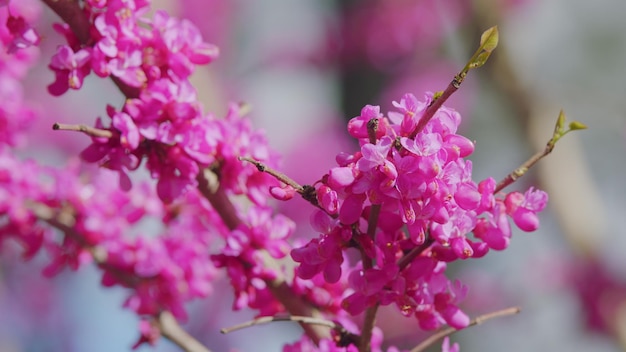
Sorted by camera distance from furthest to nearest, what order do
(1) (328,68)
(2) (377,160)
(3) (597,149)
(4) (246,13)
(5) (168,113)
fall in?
(3) (597,149)
(4) (246,13)
(1) (328,68)
(5) (168,113)
(2) (377,160)

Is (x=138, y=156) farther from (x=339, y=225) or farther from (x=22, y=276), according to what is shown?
(x=22, y=276)

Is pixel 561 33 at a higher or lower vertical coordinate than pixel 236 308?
higher

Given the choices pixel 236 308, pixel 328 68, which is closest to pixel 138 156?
pixel 236 308

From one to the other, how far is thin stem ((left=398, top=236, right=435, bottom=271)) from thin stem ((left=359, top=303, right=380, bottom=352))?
0.25ft

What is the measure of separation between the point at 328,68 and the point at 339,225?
151 inches

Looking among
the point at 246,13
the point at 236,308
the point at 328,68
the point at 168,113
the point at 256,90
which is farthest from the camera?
the point at 246,13

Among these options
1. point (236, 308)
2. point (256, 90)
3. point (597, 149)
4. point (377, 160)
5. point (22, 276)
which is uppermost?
point (597, 149)

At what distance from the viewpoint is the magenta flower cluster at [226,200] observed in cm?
94

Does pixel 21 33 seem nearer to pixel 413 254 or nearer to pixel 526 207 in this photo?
pixel 413 254

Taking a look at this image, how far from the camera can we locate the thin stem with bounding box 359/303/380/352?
1083mm

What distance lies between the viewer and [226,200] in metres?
1.29

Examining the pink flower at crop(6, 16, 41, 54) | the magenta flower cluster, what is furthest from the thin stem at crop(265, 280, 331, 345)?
the pink flower at crop(6, 16, 41, 54)

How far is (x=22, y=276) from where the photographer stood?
4.91m

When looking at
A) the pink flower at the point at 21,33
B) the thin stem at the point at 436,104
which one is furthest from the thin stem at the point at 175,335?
the thin stem at the point at 436,104
